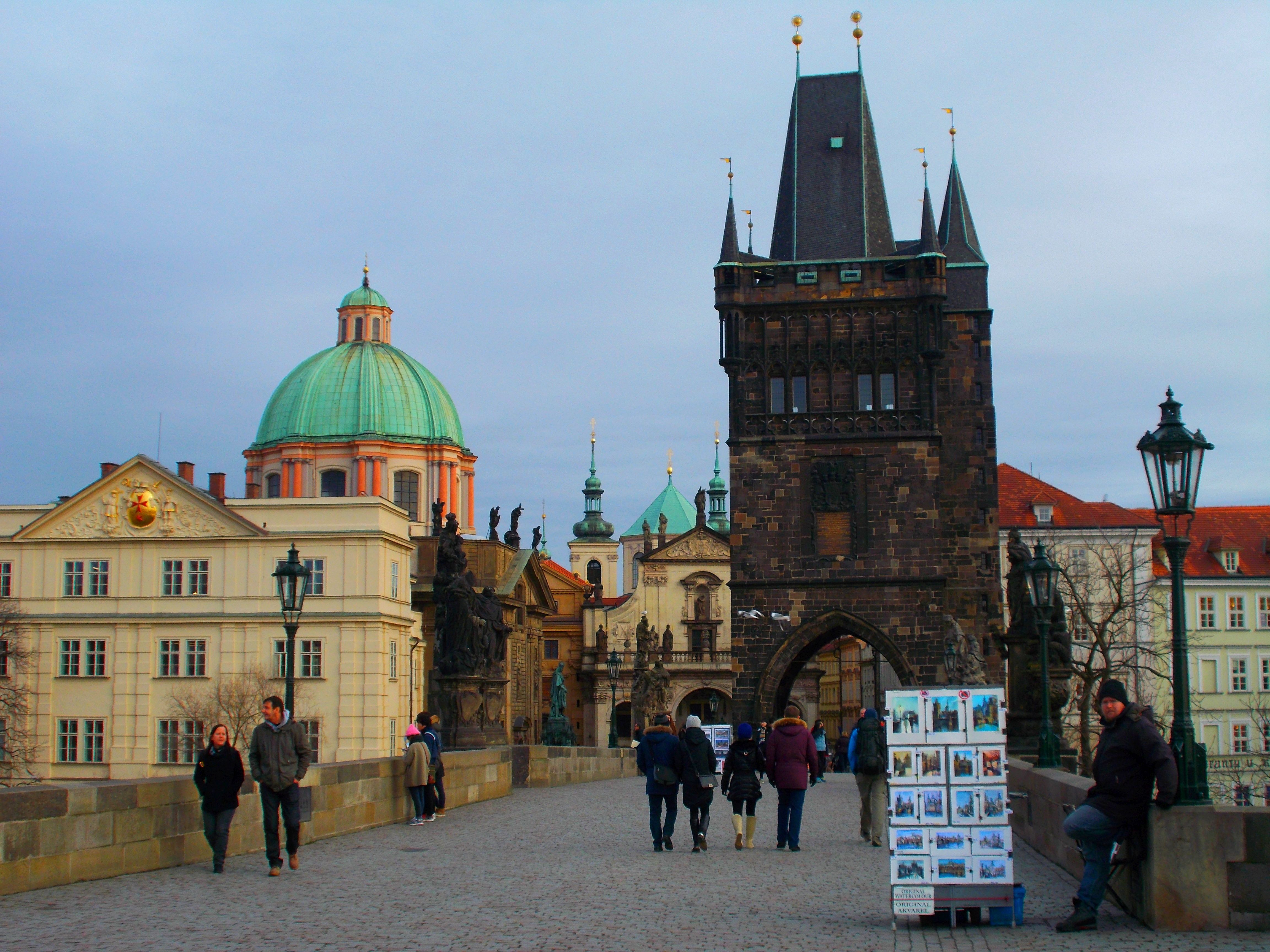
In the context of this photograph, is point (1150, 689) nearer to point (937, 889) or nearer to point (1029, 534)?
point (1029, 534)

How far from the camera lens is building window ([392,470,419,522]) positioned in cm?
6875

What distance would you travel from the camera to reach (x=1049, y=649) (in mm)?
23641

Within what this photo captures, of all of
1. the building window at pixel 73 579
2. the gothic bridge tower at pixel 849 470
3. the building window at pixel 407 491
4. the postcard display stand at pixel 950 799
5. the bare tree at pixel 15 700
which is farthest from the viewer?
the building window at pixel 407 491

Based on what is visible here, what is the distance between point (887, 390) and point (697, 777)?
91.0ft

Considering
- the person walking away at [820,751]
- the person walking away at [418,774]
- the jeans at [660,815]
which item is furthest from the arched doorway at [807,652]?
the jeans at [660,815]

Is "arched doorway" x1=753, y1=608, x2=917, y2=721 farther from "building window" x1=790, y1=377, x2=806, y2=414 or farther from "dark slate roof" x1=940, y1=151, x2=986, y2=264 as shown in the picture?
"dark slate roof" x1=940, y1=151, x2=986, y2=264

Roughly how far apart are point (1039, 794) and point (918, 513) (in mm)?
26400

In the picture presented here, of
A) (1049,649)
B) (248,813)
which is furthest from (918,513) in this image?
(248,813)

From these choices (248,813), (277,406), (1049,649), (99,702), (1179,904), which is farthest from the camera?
(277,406)

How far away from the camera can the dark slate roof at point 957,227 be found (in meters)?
46.4

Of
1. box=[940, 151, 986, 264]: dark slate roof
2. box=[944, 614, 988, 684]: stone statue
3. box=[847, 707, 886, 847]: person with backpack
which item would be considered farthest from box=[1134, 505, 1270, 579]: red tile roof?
box=[847, 707, 886, 847]: person with backpack

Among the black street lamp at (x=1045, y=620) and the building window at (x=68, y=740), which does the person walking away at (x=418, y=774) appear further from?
the building window at (x=68, y=740)

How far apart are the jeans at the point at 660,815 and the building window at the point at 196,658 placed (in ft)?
125

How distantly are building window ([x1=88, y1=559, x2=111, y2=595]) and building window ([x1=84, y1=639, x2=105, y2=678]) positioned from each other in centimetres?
163
